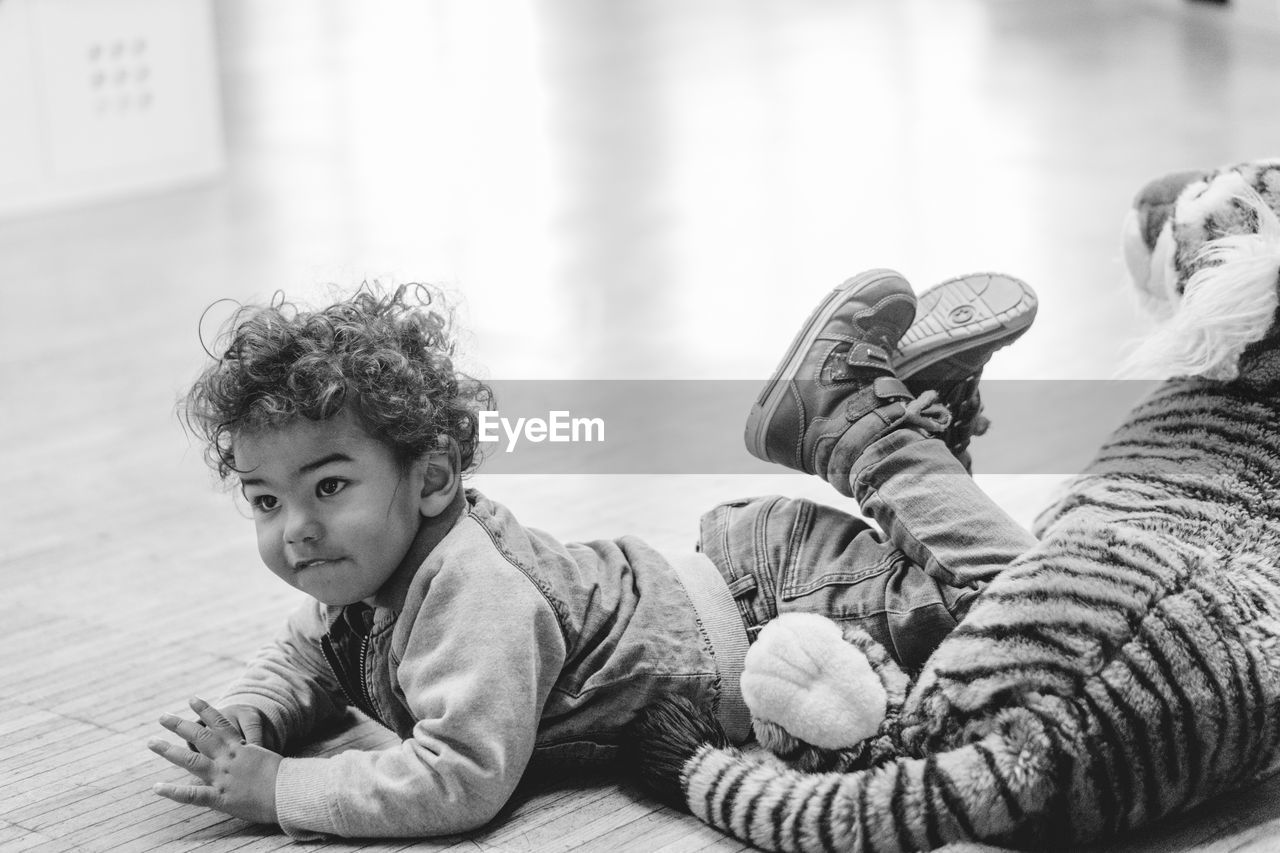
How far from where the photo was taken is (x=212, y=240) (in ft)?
13.7

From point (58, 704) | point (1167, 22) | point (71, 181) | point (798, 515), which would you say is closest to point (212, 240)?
point (71, 181)

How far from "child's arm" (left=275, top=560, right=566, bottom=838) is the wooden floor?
42 mm

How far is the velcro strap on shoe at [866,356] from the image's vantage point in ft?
5.14

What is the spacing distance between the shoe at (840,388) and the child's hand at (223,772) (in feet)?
1.84

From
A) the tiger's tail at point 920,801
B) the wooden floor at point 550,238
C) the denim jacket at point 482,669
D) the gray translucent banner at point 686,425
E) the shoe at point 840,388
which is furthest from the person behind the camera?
the gray translucent banner at point 686,425

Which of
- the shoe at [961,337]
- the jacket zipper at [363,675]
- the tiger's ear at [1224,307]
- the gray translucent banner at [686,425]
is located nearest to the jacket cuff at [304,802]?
the jacket zipper at [363,675]

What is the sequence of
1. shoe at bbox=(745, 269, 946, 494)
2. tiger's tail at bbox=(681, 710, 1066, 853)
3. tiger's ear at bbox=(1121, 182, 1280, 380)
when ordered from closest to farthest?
tiger's tail at bbox=(681, 710, 1066, 853) < tiger's ear at bbox=(1121, 182, 1280, 380) < shoe at bbox=(745, 269, 946, 494)

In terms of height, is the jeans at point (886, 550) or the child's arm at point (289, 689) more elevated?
the jeans at point (886, 550)

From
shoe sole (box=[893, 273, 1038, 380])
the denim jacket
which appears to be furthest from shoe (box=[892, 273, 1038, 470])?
the denim jacket

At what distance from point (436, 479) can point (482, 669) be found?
0.19m

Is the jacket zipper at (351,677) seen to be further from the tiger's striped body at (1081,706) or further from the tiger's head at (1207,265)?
the tiger's head at (1207,265)

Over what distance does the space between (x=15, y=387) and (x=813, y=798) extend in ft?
7.15

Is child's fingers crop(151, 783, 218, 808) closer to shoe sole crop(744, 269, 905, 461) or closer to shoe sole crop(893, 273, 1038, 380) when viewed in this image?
shoe sole crop(744, 269, 905, 461)

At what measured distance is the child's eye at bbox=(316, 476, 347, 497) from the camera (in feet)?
4.39
